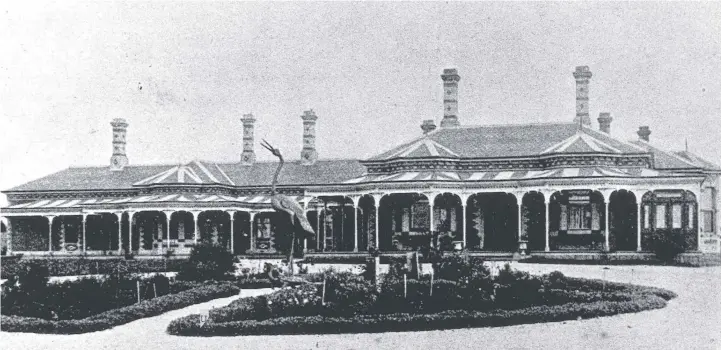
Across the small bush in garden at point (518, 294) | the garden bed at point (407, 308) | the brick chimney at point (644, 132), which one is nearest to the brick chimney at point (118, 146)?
the brick chimney at point (644, 132)

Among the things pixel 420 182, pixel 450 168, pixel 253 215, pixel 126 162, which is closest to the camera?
pixel 420 182

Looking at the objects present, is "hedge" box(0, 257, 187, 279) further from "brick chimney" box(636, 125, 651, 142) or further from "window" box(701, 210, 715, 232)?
"brick chimney" box(636, 125, 651, 142)

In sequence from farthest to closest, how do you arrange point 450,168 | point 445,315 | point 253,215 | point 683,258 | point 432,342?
point 253,215 → point 450,168 → point 683,258 → point 445,315 → point 432,342

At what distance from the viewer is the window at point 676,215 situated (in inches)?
1451

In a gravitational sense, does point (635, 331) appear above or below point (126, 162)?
below

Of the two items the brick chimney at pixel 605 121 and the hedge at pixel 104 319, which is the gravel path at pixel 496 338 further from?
the brick chimney at pixel 605 121

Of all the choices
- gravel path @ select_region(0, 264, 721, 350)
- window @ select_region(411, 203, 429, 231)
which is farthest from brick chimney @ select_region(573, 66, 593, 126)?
gravel path @ select_region(0, 264, 721, 350)

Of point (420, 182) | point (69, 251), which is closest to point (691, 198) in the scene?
point (420, 182)

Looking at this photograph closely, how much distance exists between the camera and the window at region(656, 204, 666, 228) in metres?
36.8

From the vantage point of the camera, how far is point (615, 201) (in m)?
36.4

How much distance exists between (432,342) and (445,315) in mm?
1695

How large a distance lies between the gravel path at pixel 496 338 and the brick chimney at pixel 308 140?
30967mm

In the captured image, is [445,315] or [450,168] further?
[450,168]

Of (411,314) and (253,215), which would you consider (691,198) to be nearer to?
(253,215)
